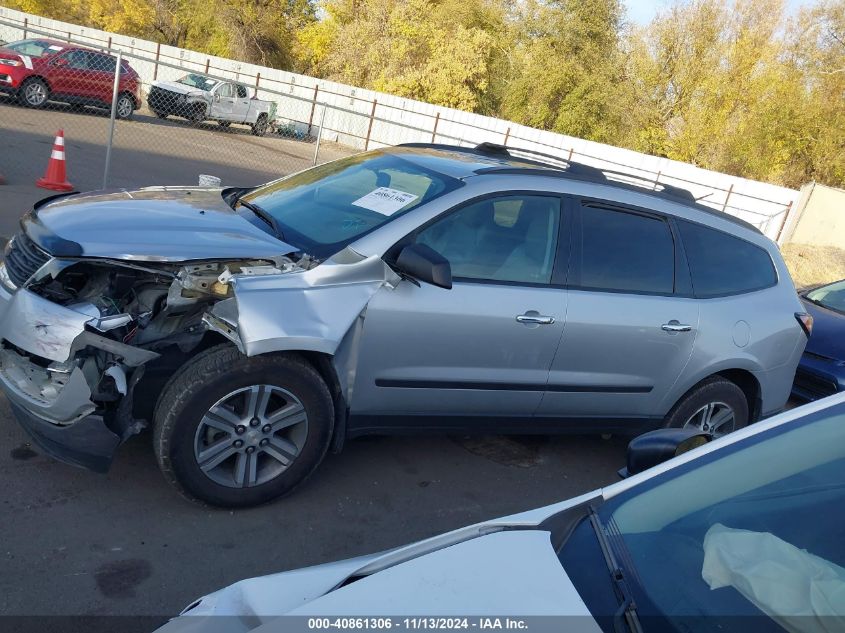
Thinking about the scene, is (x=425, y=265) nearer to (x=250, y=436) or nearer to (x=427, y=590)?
(x=250, y=436)

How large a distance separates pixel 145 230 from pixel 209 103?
65.7ft

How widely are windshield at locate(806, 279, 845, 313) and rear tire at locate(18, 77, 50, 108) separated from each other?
1625 cm

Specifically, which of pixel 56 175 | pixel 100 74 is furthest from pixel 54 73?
pixel 56 175

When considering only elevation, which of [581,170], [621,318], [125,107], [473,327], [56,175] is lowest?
[125,107]

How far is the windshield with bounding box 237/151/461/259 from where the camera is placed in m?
4.05

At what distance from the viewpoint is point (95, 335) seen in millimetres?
A: 3439

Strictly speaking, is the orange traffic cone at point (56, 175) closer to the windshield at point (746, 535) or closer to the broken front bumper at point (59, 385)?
the broken front bumper at point (59, 385)

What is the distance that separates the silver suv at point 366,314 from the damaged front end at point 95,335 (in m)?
0.01

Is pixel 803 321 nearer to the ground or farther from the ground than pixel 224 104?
farther from the ground

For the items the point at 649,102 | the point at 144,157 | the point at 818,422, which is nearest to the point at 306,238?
the point at 818,422

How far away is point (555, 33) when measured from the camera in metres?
40.8

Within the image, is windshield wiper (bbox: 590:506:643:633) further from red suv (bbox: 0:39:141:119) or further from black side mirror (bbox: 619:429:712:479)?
red suv (bbox: 0:39:141:119)

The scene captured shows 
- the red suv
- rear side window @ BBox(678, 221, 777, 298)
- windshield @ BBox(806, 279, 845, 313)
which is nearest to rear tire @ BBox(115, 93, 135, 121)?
the red suv

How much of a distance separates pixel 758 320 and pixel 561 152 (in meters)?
21.1
